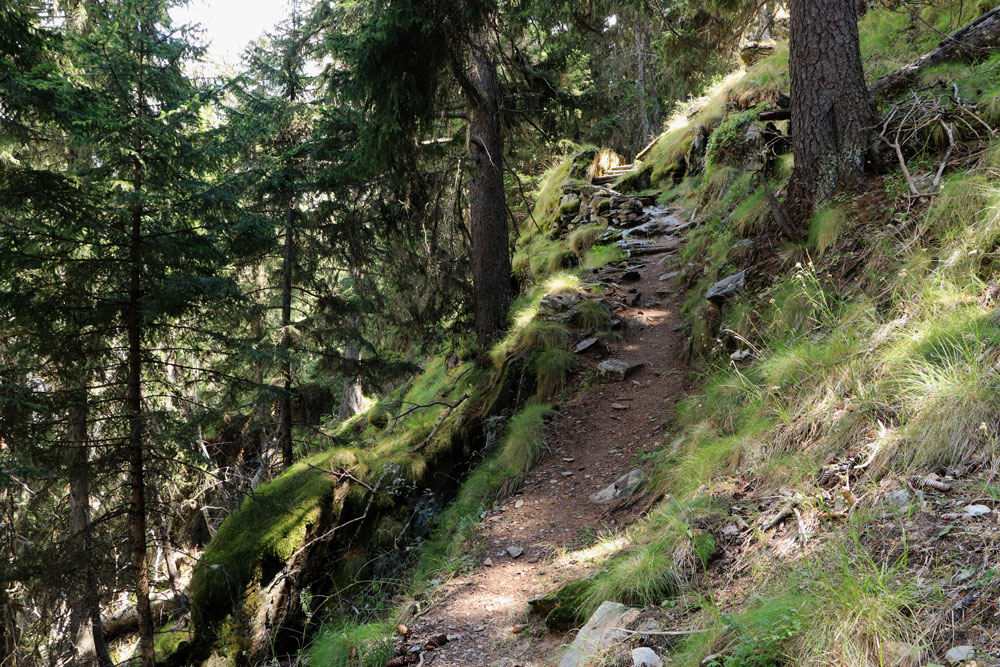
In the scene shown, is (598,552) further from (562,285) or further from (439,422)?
(562,285)

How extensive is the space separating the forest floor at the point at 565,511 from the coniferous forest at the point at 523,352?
42 mm

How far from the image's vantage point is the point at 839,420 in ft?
10.0

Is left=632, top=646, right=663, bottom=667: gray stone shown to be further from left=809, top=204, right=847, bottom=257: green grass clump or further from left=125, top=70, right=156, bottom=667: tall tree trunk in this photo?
left=125, top=70, right=156, bottom=667: tall tree trunk

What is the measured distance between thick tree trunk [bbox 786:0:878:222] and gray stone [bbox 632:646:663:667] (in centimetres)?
468

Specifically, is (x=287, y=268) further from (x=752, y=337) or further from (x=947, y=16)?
(x=947, y=16)

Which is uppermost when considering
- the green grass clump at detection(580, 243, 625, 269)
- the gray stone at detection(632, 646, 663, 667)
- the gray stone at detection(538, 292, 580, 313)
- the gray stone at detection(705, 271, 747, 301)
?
the green grass clump at detection(580, 243, 625, 269)

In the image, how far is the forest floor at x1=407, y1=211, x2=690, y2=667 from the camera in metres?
3.65

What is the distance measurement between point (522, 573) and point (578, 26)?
23.6ft

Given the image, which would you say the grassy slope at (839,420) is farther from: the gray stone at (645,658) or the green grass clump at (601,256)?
the green grass clump at (601,256)

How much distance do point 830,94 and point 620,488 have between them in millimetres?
4343

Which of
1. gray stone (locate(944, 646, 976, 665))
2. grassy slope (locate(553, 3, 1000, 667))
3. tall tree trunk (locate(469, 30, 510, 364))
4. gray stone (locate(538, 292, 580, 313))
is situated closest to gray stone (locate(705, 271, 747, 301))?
grassy slope (locate(553, 3, 1000, 667))

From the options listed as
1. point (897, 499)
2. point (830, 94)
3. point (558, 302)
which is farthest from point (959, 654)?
point (558, 302)

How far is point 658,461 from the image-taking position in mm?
4680

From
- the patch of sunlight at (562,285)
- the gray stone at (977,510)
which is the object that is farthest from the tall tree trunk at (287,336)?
the gray stone at (977,510)
